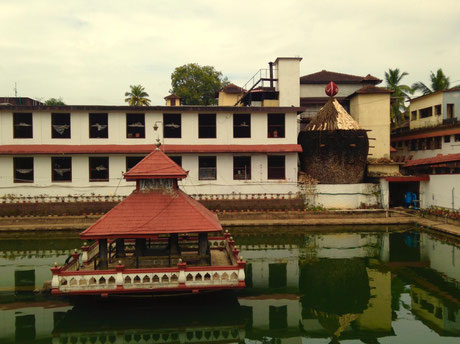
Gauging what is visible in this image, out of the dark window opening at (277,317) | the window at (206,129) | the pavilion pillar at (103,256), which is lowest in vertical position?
the dark window opening at (277,317)

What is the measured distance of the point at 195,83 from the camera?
55.9 m

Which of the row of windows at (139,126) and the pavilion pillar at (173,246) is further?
the row of windows at (139,126)

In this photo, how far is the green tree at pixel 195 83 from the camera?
5512 cm

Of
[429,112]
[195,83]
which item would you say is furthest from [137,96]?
[429,112]

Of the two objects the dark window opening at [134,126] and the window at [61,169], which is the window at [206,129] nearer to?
the dark window opening at [134,126]

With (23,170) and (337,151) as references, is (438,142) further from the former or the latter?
(23,170)

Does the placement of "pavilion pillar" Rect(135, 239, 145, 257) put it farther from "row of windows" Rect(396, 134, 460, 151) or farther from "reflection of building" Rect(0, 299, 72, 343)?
"row of windows" Rect(396, 134, 460, 151)

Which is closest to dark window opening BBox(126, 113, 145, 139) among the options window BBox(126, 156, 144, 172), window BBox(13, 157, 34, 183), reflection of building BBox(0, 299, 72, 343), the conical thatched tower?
window BBox(126, 156, 144, 172)

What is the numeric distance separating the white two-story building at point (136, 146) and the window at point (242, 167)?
72mm

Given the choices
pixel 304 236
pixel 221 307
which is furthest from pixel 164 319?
pixel 304 236

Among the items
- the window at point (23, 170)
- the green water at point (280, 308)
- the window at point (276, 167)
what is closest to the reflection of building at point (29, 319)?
the green water at point (280, 308)

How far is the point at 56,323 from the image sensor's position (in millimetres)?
11430

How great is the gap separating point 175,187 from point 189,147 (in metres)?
15.0

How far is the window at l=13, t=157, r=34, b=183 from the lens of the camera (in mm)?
26922
